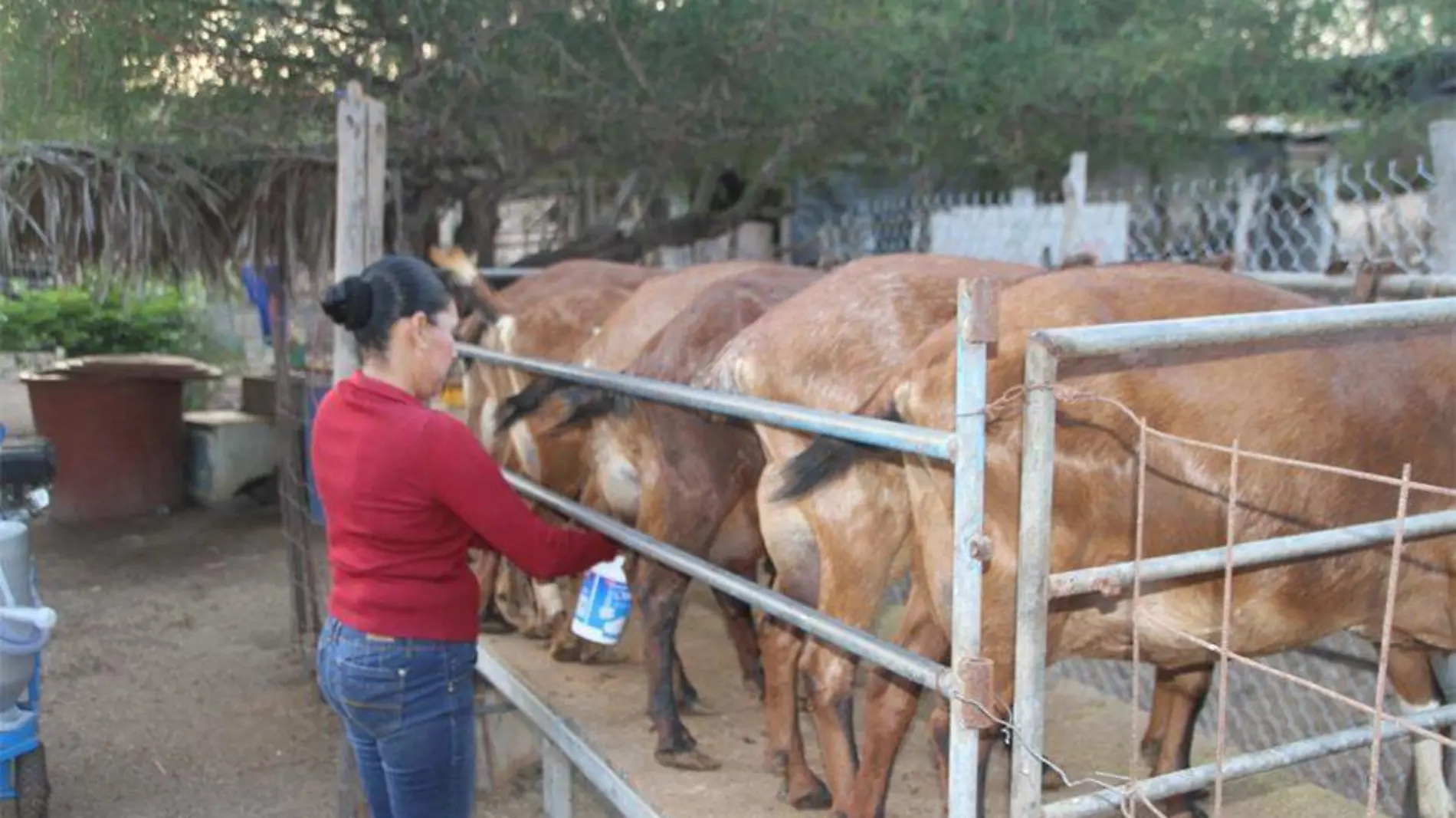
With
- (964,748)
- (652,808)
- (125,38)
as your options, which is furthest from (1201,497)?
(125,38)

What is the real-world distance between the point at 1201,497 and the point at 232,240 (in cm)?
683

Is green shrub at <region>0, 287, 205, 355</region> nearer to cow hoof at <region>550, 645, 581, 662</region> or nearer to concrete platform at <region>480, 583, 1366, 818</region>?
cow hoof at <region>550, 645, 581, 662</region>

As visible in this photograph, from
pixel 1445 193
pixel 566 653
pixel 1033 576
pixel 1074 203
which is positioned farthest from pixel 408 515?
pixel 1074 203

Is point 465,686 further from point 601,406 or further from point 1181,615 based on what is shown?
point 1181,615

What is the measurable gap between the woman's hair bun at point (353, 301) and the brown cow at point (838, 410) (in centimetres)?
110

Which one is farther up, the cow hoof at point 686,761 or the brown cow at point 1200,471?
the brown cow at point 1200,471

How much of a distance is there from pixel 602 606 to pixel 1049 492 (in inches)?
66.7

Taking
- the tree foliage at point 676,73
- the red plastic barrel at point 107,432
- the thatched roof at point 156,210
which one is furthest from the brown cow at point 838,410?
the red plastic barrel at point 107,432

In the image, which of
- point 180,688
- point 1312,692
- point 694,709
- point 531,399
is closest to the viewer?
point 1312,692

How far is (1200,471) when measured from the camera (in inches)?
92.1

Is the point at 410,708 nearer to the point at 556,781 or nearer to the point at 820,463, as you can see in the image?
the point at 820,463

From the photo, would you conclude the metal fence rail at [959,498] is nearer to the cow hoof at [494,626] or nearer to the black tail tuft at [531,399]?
the black tail tuft at [531,399]

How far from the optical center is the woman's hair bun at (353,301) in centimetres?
258

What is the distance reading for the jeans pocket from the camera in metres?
2.56
